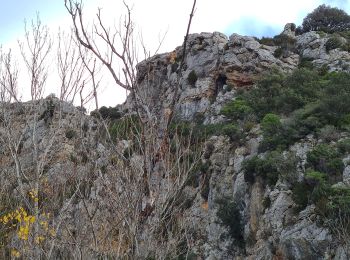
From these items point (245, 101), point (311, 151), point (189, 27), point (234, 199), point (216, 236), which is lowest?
point (216, 236)

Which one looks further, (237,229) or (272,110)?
(272,110)

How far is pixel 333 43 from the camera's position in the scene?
28.3m

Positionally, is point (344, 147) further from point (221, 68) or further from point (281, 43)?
point (281, 43)

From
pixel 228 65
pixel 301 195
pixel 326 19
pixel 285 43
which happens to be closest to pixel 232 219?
pixel 301 195

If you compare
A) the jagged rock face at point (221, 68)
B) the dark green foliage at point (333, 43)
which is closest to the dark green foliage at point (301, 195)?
the jagged rock face at point (221, 68)

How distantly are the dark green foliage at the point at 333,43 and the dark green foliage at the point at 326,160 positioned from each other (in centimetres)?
1466

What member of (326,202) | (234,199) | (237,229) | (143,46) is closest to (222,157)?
(234,199)

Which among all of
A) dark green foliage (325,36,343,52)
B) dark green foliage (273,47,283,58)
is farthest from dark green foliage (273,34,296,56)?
dark green foliage (325,36,343,52)

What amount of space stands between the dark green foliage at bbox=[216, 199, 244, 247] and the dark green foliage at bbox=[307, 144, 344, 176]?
11.3 ft

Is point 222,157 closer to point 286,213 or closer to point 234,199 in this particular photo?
point 234,199

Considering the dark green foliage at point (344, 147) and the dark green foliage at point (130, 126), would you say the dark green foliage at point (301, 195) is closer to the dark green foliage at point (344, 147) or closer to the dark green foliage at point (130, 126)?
the dark green foliage at point (344, 147)

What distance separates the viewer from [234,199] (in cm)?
1758

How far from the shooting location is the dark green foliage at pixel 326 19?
130ft

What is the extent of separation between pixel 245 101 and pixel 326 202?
12.9 m
